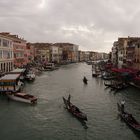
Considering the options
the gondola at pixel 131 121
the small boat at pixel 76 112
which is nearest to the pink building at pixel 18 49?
the small boat at pixel 76 112

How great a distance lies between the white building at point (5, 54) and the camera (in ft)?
Answer: 167

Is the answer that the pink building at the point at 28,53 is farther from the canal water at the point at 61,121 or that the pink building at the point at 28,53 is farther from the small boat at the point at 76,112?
the small boat at the point at 76,112

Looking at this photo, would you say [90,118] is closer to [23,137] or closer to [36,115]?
[36,115]

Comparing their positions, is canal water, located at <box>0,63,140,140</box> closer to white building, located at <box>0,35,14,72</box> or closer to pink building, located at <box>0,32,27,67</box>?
white building, located at <box>0,35,14,72</box>

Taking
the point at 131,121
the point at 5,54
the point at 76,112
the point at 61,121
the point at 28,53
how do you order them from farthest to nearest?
the point at 28,53 → the point at 5,54 → the point at 76,112 → the point at 61,121 → the point at 131,121

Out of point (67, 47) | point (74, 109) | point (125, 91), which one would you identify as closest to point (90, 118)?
point (74, 109)

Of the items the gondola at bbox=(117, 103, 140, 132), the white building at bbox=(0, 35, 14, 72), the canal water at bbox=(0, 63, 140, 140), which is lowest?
the canal water at bbox=(0, 63, 140, 140)

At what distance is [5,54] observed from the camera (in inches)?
2130

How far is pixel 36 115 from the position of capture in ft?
86.8

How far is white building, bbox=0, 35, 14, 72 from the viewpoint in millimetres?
50941

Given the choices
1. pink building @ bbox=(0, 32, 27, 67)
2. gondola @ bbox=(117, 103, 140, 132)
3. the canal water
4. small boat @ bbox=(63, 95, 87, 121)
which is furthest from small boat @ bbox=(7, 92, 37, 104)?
pink building @ bbox=(0, 32, 27, 67)

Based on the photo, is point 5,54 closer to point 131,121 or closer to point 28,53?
point 131,121

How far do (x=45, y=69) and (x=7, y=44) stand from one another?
35.1 metres

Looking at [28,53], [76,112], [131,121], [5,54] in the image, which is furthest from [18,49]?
[131,121]
